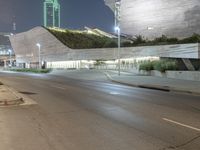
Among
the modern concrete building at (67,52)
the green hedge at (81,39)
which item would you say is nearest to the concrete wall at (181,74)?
the modern concrete building at (67,52)

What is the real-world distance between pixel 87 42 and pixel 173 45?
36.6m

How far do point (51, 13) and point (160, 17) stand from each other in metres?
117

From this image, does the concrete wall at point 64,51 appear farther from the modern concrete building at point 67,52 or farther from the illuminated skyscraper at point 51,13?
the illuminated skyscraper at point 51,13

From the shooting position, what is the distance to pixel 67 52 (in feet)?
290

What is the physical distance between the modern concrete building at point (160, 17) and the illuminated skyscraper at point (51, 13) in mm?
103698

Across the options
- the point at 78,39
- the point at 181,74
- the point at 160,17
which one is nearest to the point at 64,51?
the point at 78,39

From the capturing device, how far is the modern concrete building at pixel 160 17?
76250 mm

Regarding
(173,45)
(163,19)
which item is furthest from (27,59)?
(173,45)

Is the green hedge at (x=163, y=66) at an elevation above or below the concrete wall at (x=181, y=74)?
above

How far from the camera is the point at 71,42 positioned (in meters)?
91.7

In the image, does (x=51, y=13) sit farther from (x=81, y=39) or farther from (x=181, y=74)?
(x=181, y=74)

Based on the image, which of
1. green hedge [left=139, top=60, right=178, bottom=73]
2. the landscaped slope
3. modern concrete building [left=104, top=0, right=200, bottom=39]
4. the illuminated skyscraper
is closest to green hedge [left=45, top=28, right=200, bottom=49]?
the landscaped slope

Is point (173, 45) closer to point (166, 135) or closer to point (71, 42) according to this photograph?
point (71, 42)

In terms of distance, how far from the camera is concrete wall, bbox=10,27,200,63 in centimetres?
5800
